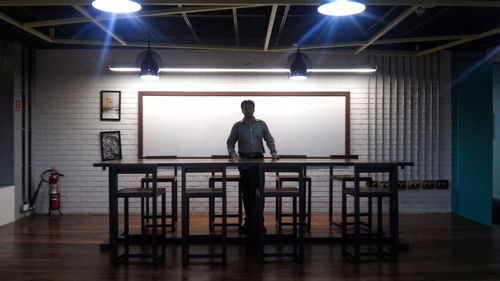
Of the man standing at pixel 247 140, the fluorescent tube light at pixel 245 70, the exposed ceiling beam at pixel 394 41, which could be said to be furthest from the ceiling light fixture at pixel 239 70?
the man standing at pixel 247 140

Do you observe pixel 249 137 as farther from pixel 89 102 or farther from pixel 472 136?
pixel 472 136

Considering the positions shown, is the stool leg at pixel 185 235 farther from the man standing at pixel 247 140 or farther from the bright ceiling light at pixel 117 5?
the bright ceiling light at pixel 117 5

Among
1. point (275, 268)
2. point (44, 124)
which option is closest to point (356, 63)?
point (275, 268)

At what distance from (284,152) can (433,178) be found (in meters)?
2.66

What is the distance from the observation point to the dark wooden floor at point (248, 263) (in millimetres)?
3986

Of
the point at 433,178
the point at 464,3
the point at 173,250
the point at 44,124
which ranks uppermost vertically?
the point at 464,3

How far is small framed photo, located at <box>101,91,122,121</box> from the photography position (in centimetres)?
733

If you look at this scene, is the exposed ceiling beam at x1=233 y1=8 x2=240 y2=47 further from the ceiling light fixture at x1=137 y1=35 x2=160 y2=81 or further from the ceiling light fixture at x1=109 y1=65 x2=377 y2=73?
the ceiling light fixture at x1=137 y1=35 x2=160 y2=81

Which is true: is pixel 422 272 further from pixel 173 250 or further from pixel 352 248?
pixel 173 250

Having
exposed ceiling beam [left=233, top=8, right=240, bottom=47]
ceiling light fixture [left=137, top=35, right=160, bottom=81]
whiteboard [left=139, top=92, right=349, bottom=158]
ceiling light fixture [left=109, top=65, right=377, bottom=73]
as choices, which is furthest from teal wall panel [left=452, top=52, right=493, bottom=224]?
ceiling light fixture [left=137, top=35, right=160, bottom=81]

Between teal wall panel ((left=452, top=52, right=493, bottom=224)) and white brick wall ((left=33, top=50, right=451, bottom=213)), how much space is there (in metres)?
2.15

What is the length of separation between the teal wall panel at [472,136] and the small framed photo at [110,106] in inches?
229

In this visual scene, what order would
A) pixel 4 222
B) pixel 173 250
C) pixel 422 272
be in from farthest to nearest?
pixel 4 222, pixel 173 250, pixel 422 272

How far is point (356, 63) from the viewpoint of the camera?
7.50m
